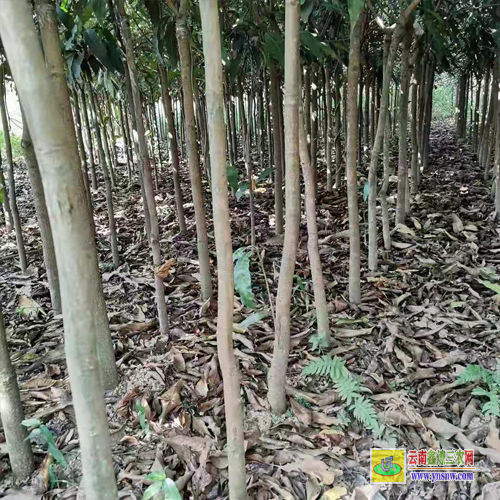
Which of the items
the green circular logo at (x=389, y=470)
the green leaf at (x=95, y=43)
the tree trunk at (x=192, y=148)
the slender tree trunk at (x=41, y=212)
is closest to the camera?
the green circular logo at (x=389, y=470)

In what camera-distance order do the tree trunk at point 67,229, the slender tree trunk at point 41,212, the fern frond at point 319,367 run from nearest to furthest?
the tree trunk at point 67,229 → the fern frond at point 319,367 → the slender tree trunk at point 41,212

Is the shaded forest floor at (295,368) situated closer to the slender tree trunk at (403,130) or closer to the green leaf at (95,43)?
the slender tree trunk at (403,130)

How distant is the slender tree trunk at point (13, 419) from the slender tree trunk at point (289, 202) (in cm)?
103

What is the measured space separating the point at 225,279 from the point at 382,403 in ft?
4.31

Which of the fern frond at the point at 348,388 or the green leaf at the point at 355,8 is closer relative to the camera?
the green leaf at the point at 355,8

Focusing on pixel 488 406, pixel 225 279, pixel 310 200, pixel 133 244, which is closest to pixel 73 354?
pixel 225 279

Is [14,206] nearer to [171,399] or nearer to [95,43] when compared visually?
[95,43]

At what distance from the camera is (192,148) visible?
300 cm

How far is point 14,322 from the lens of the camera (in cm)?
309

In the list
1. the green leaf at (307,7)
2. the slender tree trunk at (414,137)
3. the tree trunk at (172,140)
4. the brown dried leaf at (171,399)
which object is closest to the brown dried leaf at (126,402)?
the brown dried leaf at (171,399)

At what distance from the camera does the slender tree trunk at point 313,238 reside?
7.41ft

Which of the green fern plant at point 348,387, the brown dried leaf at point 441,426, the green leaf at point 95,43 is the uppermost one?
the green leaf at point 95,43

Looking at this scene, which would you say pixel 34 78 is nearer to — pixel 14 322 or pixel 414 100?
pixel 14 322

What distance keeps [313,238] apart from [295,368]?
70 cm
